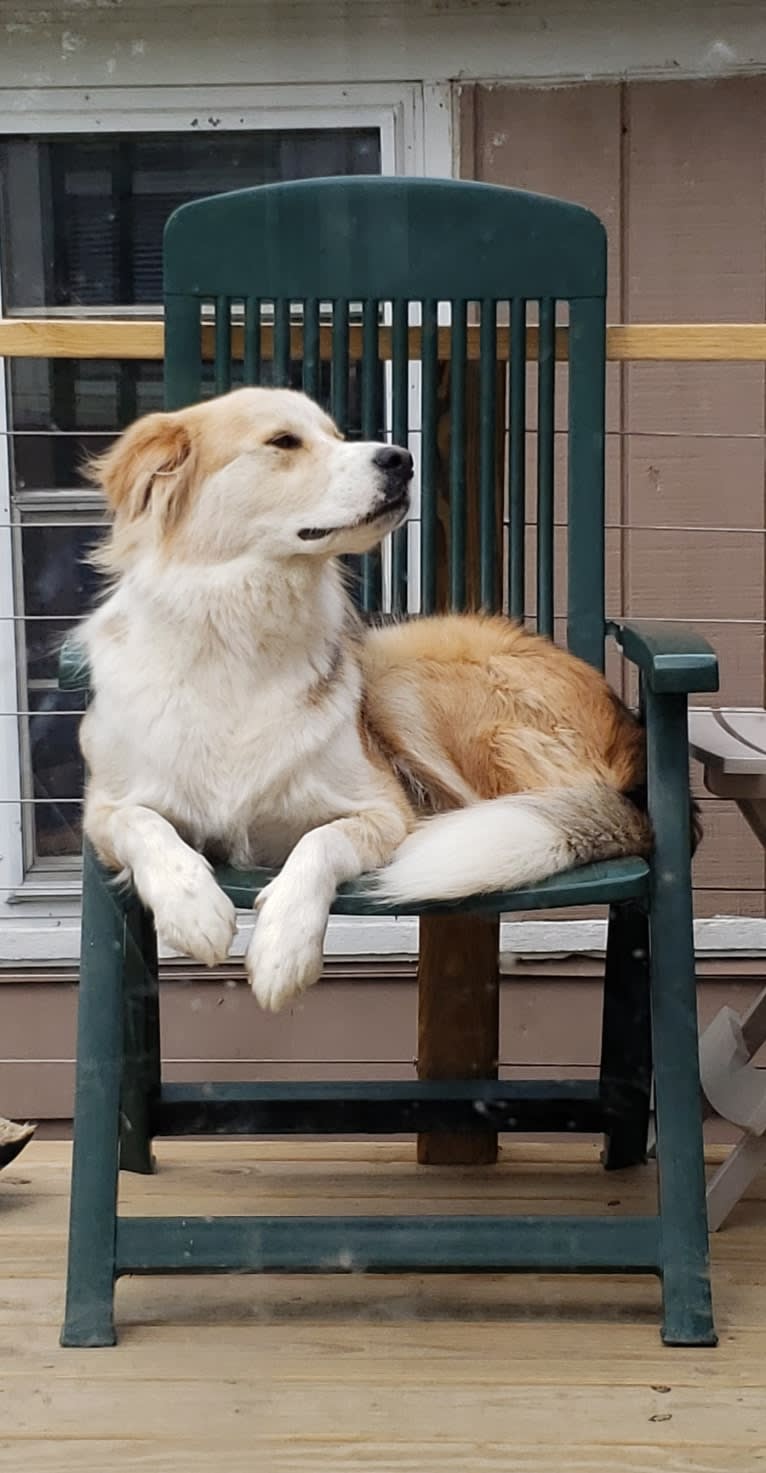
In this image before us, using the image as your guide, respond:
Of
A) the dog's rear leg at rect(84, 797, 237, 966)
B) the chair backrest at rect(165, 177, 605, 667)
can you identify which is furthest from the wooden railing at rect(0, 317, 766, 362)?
the dog's rear leg at rect(84, 797, 237, 966)

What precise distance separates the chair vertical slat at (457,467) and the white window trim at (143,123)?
235 millimetres

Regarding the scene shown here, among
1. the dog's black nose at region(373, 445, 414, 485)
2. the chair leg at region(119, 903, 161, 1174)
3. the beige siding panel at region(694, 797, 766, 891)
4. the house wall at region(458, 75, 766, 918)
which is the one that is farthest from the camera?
the beige siding panel at region(694, 797, 766, 891)

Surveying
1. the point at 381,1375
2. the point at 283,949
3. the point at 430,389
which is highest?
the point at 430,389

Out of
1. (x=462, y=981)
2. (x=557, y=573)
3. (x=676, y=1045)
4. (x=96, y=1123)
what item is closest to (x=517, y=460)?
(x=557, y=573)

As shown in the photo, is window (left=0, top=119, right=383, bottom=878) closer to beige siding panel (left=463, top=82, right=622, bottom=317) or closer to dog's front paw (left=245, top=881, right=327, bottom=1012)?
beige siding panel (left=463, top=82, right=622, bottom=317)

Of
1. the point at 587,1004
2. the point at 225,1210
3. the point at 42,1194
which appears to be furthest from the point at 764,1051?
the point at 42,1194

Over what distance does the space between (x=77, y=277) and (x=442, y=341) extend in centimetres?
43

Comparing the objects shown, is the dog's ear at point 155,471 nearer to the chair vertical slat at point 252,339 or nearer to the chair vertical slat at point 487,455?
the chair vertical slat at point 252,339

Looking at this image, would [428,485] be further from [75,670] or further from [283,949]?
[283,949]

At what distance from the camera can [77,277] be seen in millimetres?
1842

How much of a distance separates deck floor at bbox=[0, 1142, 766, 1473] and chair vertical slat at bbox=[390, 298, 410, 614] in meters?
0.74

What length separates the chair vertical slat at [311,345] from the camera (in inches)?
68.8

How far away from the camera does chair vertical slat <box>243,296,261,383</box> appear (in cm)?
174

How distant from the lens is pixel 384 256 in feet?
5.73
